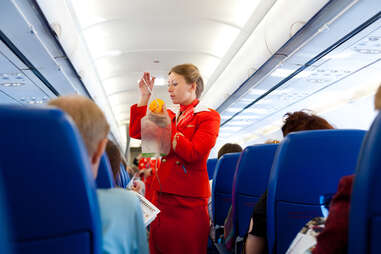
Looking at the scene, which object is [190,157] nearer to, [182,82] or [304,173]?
[182,82]

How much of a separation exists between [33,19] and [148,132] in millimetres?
2521

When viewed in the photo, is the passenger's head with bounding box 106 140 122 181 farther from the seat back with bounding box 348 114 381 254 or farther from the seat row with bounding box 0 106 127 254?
the seat back with bounding box 348 114 381 254

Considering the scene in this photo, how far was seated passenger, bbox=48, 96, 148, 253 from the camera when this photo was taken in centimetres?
100

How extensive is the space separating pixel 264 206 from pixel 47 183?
1.36 m

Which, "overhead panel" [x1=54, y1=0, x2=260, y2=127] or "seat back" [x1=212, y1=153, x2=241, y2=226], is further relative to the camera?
"overhead panel" [x1=54, y1=0, x2=260, y2=127]

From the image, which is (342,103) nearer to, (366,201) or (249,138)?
(249,138)

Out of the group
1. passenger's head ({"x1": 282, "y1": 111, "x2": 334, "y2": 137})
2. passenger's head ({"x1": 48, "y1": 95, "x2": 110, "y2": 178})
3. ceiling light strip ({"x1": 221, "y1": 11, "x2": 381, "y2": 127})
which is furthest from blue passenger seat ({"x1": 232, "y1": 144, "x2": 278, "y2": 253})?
ceiling light strip ({"x1": 221, "y1": 11, "x2": 381, "y2": 127})

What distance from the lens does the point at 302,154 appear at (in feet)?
5.38

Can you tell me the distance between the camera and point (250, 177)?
96.0 inches

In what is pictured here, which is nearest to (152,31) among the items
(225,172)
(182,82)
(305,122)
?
(225,172)

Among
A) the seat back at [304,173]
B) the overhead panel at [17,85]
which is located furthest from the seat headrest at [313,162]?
the overhead panel at [17,85]

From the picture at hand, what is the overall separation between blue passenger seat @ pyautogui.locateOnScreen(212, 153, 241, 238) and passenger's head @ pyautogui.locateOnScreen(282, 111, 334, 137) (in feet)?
3.71

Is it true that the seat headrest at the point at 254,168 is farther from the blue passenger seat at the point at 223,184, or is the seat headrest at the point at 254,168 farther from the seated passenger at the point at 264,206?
the blue passenger seat at the point at 223,184

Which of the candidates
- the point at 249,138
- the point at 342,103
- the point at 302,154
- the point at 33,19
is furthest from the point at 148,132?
the point at 249,138
